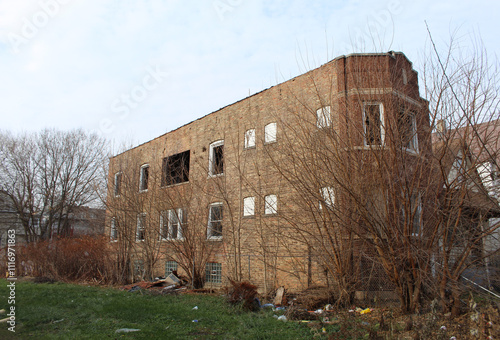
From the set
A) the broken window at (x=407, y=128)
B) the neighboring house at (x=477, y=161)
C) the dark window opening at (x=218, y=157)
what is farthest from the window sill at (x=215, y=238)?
the neighboring house at (x=477, y=161)

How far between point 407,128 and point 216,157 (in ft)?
35.5

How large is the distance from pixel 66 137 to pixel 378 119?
31.0 meters

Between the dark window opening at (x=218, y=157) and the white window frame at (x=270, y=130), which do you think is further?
the dark window opening at (x=218, y=157)

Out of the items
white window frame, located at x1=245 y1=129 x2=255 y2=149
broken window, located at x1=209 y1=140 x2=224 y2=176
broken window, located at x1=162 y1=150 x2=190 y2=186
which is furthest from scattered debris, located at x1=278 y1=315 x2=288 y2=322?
broken window, located at x1=162 y1=150 x2=190 y2=186

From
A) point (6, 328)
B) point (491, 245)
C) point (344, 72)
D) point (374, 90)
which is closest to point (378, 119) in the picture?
point (374, 90)

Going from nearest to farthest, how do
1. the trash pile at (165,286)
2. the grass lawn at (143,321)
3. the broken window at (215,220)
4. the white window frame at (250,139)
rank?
1. the grass lawn at (143,321)
2. the trash pile at (165,286)
3. the white window frame at (250,139)
4. the broken window at (215,220)

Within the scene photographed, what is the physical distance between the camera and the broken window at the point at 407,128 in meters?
8.45

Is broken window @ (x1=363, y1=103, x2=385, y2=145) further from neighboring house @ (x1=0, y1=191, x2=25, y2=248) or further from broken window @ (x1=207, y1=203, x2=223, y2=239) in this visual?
neighboring house @ (x1=0, y1=191, x2=25, y2=248)

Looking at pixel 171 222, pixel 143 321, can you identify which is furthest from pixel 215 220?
pixel 143 321

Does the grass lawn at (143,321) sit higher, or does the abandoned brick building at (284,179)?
the abandoned brick building at (284,179)

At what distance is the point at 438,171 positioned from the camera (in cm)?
804

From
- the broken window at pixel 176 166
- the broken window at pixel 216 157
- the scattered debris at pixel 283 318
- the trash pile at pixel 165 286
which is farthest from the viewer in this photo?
the broken window at pixel 176 166

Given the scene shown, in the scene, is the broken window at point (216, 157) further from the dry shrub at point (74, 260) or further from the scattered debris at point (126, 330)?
the scattered debris at point (126, 330)

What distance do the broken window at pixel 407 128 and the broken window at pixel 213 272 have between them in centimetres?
1018
